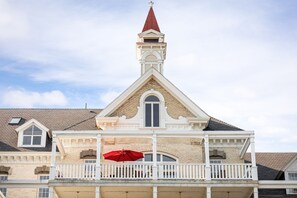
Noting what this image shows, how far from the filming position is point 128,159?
30359 mm

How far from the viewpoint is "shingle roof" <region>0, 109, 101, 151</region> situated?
35.0 meters

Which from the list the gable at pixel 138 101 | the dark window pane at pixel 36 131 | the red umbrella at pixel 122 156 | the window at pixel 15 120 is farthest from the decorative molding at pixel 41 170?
the red umbrella at pixel 122 156

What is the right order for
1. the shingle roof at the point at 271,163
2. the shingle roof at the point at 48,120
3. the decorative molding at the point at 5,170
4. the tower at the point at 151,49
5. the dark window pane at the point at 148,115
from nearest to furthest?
the dark window pane at the point at 148,115
the decorative molding at the point at 5,170
the shingle roof at the point at 48,120
the shingle roof at the point at 271,163
the tower at the point at 151,49

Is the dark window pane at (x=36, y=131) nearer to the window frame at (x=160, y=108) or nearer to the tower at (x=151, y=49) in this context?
the window frame at (x=160, y=108)

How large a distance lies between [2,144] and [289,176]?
1812 centimetres

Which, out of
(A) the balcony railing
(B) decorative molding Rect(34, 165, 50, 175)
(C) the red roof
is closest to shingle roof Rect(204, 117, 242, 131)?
(A) the balcony railing

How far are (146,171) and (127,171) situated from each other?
1.04 metres

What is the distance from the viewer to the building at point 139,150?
2984 cm

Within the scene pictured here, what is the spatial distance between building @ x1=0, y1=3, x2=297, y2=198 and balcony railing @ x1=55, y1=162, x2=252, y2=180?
55 mm

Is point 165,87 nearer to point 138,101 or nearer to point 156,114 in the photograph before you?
point 156,114

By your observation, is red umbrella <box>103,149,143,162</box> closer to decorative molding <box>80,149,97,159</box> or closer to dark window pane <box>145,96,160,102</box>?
decorative molding <box>80,149,97,159</box>

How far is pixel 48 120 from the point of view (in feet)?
124

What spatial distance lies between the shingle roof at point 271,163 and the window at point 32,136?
45.4 ft

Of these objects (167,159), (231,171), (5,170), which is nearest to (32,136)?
(5,170)
